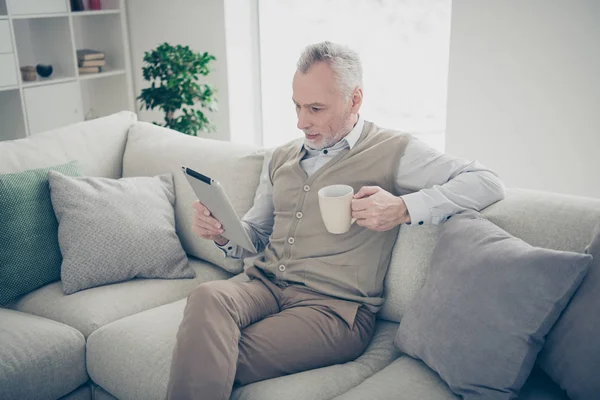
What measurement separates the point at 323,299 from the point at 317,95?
0.62 meters

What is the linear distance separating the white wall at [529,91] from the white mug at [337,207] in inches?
60.3

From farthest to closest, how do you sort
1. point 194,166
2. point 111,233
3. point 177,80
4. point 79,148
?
point 177,80 → point 79,148 → point 194,166 → point 111,233

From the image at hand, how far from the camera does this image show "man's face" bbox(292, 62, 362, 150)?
1862mm

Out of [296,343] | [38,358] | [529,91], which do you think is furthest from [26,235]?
[529,91]

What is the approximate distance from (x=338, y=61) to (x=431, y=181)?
1.51 ft

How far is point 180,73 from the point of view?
3557 mm

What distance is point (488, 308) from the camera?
4.74 feet

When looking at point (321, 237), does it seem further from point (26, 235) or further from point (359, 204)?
point (26, 235)

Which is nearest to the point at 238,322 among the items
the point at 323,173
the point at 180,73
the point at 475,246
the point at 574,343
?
the point at 323,173

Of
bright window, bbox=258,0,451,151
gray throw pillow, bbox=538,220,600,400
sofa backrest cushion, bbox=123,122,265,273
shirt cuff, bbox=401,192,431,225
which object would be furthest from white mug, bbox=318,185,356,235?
bright window, bbox=258,0,451,151

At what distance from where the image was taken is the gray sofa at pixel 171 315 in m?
1.58

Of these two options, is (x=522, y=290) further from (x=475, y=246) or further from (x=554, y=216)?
(x=554, y=216)

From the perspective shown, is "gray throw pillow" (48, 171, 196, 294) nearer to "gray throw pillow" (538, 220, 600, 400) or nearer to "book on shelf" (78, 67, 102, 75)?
"gray throw pillow" (538, 220, 600, 400)

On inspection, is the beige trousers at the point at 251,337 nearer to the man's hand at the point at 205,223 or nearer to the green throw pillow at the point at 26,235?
the man's hand at the point at 205,223
